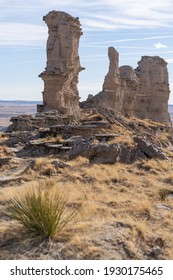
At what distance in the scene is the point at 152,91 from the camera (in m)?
53.2

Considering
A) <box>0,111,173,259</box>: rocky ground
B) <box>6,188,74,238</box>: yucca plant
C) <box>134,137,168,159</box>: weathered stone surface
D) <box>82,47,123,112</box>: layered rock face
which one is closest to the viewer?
<box>0,111,173,259</box>: rocky ground

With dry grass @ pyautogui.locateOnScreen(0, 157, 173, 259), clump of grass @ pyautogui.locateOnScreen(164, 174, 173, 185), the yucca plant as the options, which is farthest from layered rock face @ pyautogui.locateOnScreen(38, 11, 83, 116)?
the yucca plant

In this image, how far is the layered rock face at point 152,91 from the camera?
52594 millimetres

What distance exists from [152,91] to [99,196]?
144 ft

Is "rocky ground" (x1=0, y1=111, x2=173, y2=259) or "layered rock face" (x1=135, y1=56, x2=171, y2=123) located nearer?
"rocky ground" (x1=0, y1=111, x2=173, y2=259)

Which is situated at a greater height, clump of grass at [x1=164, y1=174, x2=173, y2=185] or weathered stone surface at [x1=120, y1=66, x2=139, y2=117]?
weathered stone surface at [x1=120, y1=66, x2=139, y2=117]

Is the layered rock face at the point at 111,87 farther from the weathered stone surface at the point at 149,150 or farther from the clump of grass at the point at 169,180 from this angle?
the clump of grass at the point at 169,180

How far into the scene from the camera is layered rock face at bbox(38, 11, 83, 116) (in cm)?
3228

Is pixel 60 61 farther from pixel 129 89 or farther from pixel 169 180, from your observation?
pixel 169 180

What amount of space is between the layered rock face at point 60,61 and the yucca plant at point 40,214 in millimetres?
24303

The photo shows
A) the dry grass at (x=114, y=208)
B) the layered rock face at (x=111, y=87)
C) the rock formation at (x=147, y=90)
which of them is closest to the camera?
the dry grass at (x=114, y=208)

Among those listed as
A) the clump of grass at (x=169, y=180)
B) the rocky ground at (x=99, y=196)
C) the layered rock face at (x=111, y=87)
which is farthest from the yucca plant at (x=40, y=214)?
the layered rock face at (x=111, y=87)

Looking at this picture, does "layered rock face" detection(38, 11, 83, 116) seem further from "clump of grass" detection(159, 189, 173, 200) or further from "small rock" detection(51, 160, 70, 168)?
"clump of grass" detection(159, 189, 173, 200)

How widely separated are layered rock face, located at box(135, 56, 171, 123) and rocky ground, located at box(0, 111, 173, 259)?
32070 millimetres
